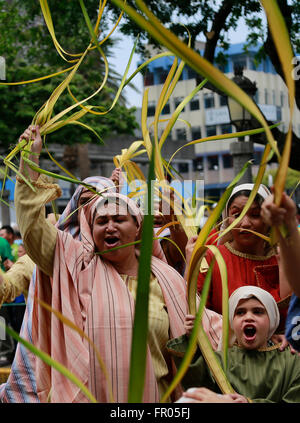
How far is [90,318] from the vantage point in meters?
2.94

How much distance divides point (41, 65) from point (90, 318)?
10.8m

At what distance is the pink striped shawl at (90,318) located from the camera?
113 inches

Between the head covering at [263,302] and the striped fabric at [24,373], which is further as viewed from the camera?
the striped fabric at [24,373]

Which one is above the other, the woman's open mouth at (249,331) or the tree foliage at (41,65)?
the tree foliage at (41,65)

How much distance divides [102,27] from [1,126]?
187 inches

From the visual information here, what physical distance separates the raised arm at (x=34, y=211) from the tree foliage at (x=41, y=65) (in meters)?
5.02

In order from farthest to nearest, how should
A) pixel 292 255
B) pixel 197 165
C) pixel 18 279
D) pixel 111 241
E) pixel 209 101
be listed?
pixel 209 101 < pixel 197 165 < pixel 18 279 < pixel 111 241 < pixel 292 255

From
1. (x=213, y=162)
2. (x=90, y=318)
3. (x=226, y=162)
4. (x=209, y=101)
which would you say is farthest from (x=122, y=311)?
(x=213, y=162)

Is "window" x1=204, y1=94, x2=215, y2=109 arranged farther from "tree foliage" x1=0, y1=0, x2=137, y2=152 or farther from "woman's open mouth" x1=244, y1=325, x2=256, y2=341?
"woman's open mouth" x1=244, y1=325, x2=256, y2=341

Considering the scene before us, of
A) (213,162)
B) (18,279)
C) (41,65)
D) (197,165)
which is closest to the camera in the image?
(18,279)

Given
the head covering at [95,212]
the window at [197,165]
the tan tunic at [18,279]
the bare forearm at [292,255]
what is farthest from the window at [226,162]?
the bare forearm at [292,255]

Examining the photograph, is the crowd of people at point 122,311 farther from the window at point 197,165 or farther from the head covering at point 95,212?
the window at point 197,165

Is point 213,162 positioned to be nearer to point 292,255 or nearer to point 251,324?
point 251,324
